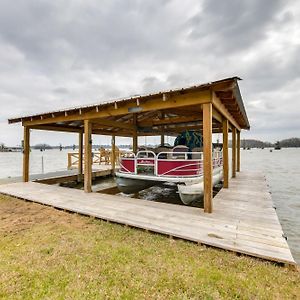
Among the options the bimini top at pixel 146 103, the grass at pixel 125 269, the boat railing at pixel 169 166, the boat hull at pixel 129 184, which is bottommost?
the grass at pixel 125 269

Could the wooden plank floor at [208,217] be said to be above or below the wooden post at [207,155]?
below

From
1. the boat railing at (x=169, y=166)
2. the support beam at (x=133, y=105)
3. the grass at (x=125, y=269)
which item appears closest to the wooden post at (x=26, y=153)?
the support beam at (x=133, y=105)

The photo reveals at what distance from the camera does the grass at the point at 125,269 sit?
2.15 m

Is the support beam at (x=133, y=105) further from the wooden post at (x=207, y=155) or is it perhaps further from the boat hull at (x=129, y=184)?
the boat hull at (x=129, y=184)

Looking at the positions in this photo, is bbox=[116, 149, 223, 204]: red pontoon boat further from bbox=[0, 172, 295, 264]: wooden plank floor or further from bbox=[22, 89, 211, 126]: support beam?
bbox=[22, 89, 211, 126]: support beam

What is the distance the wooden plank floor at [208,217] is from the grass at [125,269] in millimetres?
210

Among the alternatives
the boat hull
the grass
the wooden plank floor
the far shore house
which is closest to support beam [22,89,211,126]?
the far shore house

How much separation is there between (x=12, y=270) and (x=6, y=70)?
13091mm

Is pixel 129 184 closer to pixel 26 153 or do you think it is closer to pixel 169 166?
pixel 169 166

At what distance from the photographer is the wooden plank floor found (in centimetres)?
306

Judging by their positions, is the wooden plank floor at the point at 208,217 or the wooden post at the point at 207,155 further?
the wooden post at the point at 207,155

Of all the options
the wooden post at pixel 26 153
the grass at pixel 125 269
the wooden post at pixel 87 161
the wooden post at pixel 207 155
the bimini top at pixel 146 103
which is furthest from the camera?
the wooden post at pixel 26 153

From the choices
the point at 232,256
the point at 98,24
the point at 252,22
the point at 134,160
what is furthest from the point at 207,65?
the point at 232,256

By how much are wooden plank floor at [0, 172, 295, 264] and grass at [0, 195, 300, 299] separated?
0.21 meters
